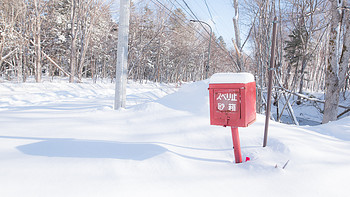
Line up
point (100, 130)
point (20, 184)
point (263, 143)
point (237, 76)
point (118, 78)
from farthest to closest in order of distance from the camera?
point (118, 78) < point (100, 130) < point (263, 143) < point (237, 76) < point (20, 184)

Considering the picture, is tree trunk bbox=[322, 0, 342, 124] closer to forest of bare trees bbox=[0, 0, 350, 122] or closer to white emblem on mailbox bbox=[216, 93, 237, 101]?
forest of bare trees bbox=[0, 0, 350, 122]

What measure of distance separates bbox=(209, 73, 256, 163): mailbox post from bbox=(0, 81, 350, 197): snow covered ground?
420mm

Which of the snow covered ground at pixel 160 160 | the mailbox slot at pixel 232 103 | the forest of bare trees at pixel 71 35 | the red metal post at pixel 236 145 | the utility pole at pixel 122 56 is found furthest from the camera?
the forest of bare trees at pixel 71 35

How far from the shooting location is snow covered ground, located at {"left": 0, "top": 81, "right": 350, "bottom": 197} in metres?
1.61

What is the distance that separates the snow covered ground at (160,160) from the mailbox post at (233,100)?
0.42 m

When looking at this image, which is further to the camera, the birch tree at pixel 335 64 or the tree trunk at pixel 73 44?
the tree trunk at pixel 73 44

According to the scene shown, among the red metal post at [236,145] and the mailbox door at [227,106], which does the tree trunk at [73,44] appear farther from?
the red metal post at [236,145]

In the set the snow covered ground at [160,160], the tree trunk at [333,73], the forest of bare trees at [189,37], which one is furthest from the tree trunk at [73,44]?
the tree trunk at [333,73]

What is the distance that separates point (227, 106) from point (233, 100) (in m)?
0.09

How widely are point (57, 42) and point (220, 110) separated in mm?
29324

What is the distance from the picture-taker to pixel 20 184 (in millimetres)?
1528

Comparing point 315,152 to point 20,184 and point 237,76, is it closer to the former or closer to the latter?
point 237,76

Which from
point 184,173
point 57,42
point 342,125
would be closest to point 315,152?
point 184,173

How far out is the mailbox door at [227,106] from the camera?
2002 millimetres
